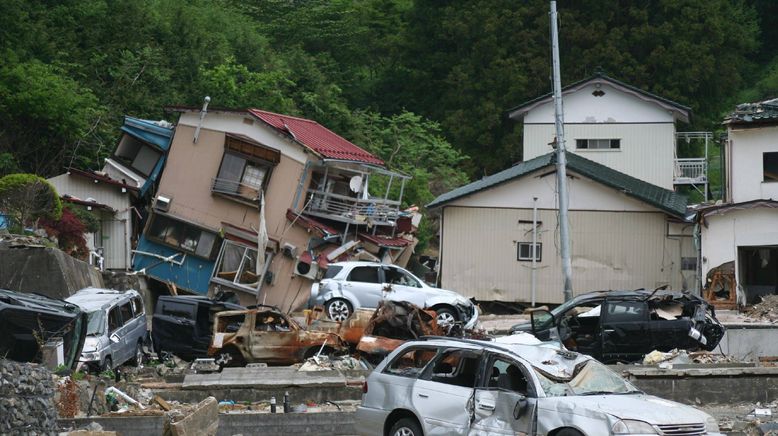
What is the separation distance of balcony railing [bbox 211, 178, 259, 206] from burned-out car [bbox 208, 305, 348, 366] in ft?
42.8

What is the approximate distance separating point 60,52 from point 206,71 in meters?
5.60

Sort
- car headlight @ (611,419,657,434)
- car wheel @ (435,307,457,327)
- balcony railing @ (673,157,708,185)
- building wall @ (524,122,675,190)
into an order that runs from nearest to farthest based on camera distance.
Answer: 1. car headlight @ (611,419,657,434)
2. car wheel @ (435,307,457,327)
3. building wall @ (524,122,675,190)
4. balcony railing @ (673,157,708,185)

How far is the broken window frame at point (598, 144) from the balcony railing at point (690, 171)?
234cm

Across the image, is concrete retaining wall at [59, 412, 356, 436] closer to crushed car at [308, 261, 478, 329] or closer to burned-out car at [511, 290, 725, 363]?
burned-out car at [511, 290, 725, 363]

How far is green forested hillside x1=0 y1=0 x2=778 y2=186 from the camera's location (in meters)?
41.9

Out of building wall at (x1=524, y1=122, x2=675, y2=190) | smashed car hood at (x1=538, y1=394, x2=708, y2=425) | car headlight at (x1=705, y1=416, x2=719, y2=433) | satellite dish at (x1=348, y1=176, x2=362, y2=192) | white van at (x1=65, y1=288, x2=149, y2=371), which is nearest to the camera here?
smashed car hood at (x1=538, y1=394, x2=708, y2=425)

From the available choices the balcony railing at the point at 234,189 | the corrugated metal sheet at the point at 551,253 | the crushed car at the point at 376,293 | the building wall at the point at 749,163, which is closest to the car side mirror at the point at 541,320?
the crushed car at the point at 376,293

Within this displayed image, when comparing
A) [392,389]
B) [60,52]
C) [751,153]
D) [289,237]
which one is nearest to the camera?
[392,389]

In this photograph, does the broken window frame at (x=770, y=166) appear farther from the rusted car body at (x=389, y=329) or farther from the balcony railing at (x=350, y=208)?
the rusted car body at (x=389, y=329)

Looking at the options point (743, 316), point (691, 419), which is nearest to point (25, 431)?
point (691, 419)

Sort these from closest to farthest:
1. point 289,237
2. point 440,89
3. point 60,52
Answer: point 289,237
point 60,52
point 440,89

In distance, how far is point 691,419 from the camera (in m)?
13.2

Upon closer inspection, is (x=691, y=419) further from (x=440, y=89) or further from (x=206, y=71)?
(x=440, y=89)

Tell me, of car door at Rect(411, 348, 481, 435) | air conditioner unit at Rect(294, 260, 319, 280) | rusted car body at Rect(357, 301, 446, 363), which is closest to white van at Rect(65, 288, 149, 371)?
rusted car body at Rect(357, 301, 446, 363)
